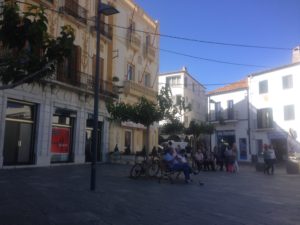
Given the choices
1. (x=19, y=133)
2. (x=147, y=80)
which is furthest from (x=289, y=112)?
(x=19, y=133)

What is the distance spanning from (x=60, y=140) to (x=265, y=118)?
23802 mm

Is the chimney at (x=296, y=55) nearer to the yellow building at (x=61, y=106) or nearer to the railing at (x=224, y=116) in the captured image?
the railing at (x=224, y=116)

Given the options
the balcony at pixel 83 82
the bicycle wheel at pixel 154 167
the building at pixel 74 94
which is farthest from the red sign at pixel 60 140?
the bicycle wheel at pixel 154 167

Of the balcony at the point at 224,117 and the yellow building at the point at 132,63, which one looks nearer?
the yellow building at the point at 132,63

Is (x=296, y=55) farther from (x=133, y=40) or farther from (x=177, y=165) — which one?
(x=177, y=165)

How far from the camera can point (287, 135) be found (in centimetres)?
3403

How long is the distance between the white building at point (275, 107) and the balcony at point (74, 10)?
21.7 metres

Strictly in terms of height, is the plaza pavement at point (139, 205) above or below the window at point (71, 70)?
below

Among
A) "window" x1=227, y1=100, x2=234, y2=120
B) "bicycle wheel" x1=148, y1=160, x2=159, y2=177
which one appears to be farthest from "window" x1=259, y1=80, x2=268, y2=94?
"bicycle wheel" x1=148, y1=160, x2=159, y2=177

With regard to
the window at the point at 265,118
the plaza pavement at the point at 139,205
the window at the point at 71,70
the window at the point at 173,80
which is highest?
the window at the point at 173,80

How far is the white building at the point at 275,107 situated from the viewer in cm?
3372

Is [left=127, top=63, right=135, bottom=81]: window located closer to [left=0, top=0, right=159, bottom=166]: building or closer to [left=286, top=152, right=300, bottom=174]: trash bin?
[left=0, top=0, right=159, bottom=166]: building

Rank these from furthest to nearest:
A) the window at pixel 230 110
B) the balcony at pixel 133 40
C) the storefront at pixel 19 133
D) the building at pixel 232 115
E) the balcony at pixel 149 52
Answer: the window at pixel 230 110, the building at pixel 232 115, the balcony at pixel 149 52, the balcony at pixel 133 40, the storefront at pixel 19 133

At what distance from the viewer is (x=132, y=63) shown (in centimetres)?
2847
